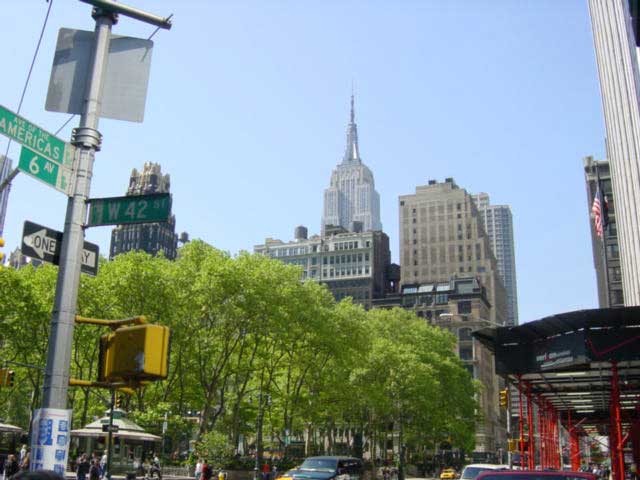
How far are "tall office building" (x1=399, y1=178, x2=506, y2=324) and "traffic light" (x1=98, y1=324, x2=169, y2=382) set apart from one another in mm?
152150

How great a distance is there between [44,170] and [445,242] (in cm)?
15713

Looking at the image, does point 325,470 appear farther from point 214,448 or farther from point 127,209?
point 127,209

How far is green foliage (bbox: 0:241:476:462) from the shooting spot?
44531 mm

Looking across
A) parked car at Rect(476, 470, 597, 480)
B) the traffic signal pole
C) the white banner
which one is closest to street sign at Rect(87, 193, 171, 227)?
the traffic signal pole

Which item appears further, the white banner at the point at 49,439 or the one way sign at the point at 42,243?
the one way sign at the point at 42,243

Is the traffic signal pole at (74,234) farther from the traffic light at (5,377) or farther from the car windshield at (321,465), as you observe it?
the car windshield at (321,465)

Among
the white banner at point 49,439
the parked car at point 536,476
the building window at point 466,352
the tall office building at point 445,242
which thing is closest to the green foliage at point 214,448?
the parked car at point 536,476

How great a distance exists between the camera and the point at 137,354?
615 cm

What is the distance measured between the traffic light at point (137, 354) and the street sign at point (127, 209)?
1.42 m

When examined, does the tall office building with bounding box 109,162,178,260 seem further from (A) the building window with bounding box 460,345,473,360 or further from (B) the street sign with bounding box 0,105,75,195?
(B) the street sign with bounding box 0,105,75,195

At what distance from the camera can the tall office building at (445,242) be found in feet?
520

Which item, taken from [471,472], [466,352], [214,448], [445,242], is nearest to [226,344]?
[214,448]

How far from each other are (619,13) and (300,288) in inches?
1151

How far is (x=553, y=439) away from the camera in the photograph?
4034cm
